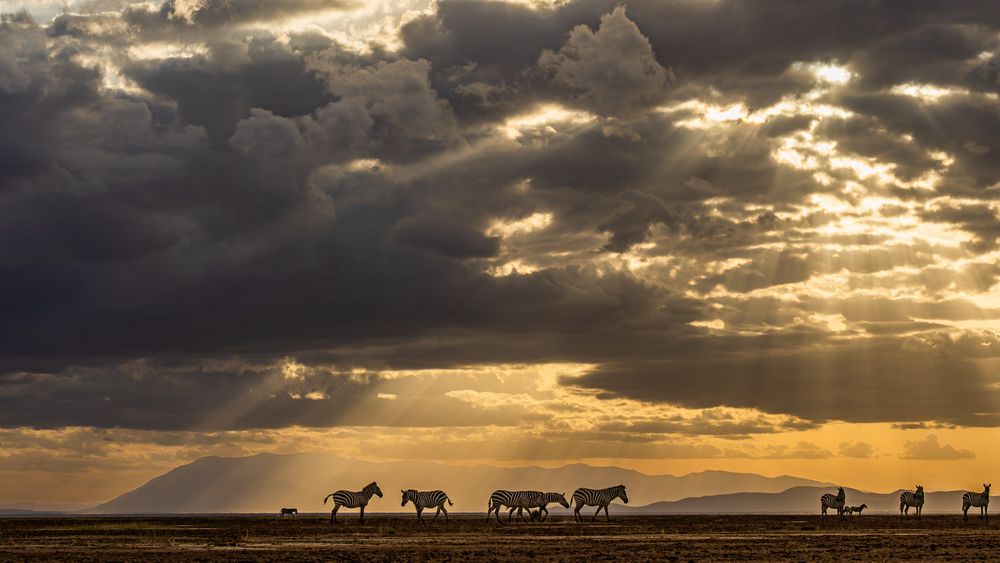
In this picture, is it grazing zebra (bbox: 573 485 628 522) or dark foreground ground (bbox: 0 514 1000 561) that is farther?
grazing zebra (bbox: 573 485 628 522)

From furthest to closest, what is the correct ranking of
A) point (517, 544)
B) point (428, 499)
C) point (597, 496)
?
1. point (597, 496)
2. point (428, 499)
3. point (517, 544)

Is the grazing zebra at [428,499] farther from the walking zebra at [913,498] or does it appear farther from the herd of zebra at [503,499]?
the walking zebra at [913,498]

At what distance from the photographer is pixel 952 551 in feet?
179

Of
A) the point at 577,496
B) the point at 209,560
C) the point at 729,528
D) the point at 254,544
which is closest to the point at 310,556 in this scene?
the point at 209,560

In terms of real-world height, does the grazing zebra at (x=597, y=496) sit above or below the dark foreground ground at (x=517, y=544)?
above

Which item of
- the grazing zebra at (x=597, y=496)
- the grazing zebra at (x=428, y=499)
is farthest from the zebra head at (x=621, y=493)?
the grazing zebra at (x=428, y=499)

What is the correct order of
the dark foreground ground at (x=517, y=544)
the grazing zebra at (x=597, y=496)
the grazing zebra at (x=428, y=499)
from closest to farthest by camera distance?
1. the dark foreground ground at (x=517, y=544)
2. the grazing zebra at (x=428, y=499)
3. the grazing zebra at (x=597, y=496)

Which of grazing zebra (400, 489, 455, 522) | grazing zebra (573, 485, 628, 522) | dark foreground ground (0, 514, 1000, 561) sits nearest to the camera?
dark foreground ground (0, 514, 1000, 561)

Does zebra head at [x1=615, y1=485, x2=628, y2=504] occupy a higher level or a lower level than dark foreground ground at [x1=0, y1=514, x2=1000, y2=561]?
higher

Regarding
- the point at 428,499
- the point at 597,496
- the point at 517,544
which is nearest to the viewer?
the point at 517,544

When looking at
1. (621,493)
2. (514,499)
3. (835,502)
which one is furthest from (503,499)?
(835,502)

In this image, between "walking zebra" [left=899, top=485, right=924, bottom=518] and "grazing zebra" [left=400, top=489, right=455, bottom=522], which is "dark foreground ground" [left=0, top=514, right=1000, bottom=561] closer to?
"grazing zebra" [left=400, top=489, right=455, bottom=522]

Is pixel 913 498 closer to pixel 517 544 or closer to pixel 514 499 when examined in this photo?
→ pixel 514 499

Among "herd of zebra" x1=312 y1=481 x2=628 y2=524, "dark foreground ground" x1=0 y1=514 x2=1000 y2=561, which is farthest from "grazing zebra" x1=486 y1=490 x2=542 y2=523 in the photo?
"dark foreground ground" x1=0 y1=514 x2=1000 y2=561
